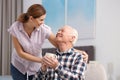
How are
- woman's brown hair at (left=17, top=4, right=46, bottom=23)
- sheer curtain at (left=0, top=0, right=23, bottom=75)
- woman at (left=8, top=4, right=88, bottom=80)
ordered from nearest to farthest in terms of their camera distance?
1. woman's brown hair at (left=17, top=4, right=46, bottom=23)
2. woman at (left=8, top=4, right=88, bottom=80)
3. sheer curtain at (left=0, top=0, right=23, bottom=75)

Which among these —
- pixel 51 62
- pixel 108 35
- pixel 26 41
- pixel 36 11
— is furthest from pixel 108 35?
pixel 51 62

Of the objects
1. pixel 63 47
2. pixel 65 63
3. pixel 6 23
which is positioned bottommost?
pixel 65 63

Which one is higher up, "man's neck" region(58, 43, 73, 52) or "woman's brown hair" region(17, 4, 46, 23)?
"woman's brown hair" region(17, 4, 46, 23)

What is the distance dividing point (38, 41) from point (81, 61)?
618 mm

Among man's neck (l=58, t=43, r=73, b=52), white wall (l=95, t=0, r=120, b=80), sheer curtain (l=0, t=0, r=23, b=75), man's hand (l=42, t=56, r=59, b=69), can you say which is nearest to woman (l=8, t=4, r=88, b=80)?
man's neck (l=58, t=43, r=73, b=52)

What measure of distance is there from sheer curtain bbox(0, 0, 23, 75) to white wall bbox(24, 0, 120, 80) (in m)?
2.08

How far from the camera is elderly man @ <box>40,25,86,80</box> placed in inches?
70.9

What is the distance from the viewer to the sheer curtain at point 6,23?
5.89 m

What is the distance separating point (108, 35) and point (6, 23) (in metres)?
2.54

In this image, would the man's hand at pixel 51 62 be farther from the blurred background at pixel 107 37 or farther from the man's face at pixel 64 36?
the blurred background at pixel 107 37

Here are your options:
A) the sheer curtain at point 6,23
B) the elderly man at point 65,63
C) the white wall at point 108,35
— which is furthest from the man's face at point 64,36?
the sheer curtain at point 6,23

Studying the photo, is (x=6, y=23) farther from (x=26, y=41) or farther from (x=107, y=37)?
(x=26, y=41)

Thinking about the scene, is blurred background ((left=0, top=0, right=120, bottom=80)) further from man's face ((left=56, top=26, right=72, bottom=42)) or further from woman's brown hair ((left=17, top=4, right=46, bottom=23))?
man's face ((left=56, top=26, right=72, bottom=42))

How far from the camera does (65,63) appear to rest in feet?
6.22
